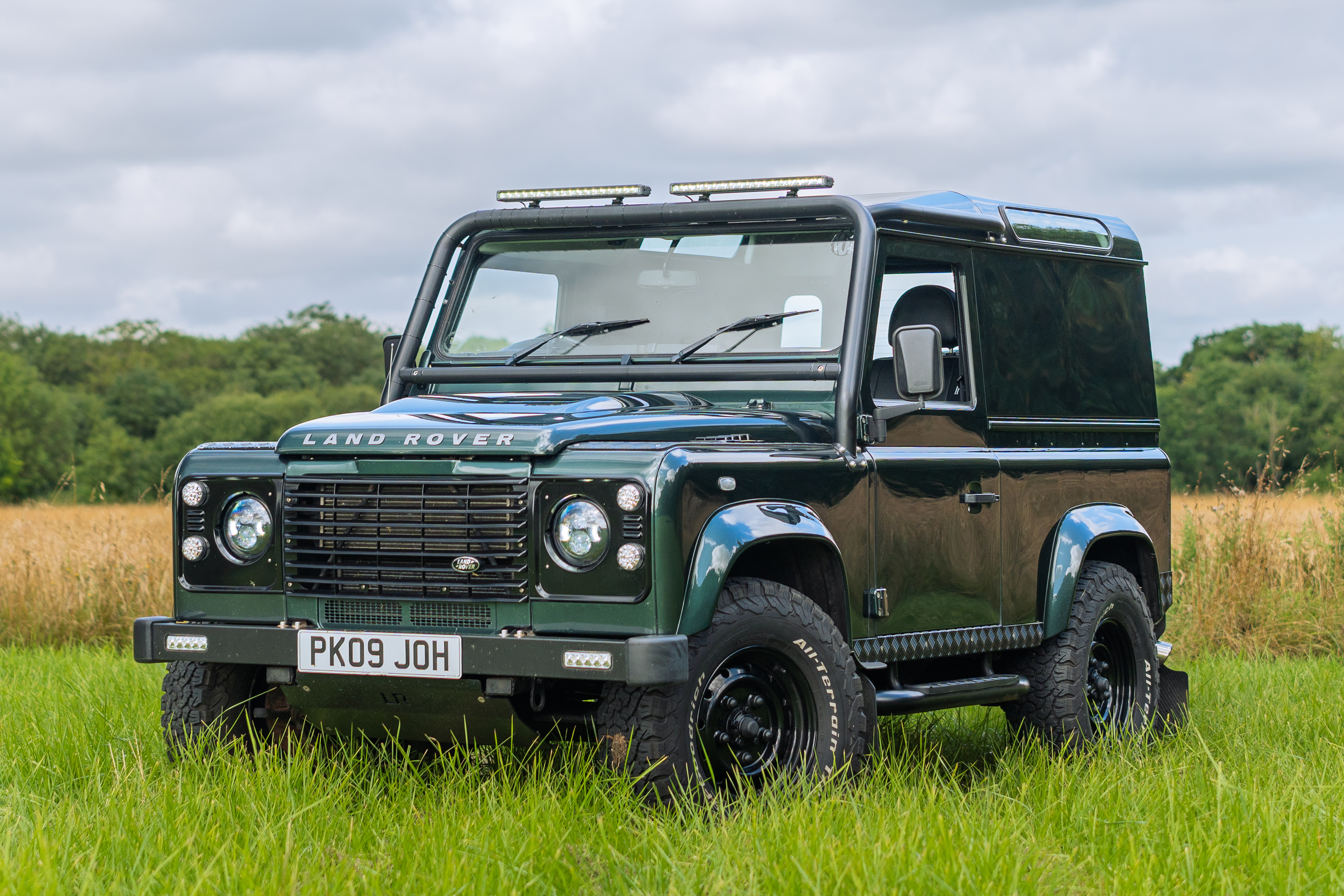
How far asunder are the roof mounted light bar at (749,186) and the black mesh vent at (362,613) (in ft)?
6.74

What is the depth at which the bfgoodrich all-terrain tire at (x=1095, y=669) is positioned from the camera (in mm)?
6531

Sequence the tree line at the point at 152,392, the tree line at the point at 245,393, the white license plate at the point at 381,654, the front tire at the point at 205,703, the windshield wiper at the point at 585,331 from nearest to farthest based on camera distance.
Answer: the white license plate at the point at 381,654 < the front tire at the point at 205,703 < the windshield wiper at the point at 585,331 < the tree line at the point at 245,393 < the tree line at the point at 152,392

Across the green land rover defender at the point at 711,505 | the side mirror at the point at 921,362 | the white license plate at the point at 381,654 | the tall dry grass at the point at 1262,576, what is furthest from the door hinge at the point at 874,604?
the tall dry grass at the point at 1262,576

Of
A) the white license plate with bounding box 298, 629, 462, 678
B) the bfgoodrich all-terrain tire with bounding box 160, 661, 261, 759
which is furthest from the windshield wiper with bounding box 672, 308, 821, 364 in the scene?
the bfgoodrich all-terrain tire with bounding box 160, 661, 261, 759

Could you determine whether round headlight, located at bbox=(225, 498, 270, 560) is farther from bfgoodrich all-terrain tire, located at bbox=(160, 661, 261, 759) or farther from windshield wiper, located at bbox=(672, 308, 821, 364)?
windshield wiper, located at bbox=(672, 308, 821, 364)

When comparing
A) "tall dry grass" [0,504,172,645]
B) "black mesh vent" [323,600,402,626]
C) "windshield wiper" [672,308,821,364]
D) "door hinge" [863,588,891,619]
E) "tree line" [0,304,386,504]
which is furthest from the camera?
"tree line" [0,304,386,504]

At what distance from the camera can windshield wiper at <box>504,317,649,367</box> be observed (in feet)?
19.5

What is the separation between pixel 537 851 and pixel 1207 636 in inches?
299

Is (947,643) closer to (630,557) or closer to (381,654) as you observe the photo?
(630,557)

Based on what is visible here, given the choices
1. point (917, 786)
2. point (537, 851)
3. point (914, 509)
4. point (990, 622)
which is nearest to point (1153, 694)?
point (990, 622)

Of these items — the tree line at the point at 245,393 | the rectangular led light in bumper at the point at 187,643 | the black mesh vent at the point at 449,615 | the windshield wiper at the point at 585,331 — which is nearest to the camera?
the black mesh vent at the point at 449,615

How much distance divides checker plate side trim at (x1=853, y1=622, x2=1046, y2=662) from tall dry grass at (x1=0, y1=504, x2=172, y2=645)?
623 centimetres

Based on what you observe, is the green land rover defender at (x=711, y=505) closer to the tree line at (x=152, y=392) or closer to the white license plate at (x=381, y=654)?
the white license plate at (x=381, y=654)

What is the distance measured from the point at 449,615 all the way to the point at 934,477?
6.58 feet
